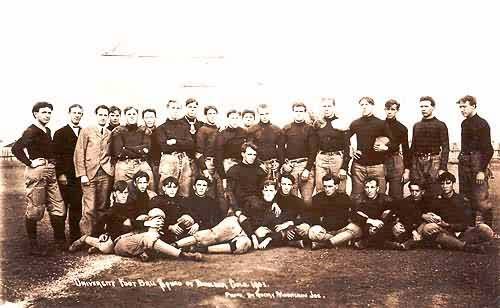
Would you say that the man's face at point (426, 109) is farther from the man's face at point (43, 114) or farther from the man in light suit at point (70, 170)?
the man's face at point (43, 114)

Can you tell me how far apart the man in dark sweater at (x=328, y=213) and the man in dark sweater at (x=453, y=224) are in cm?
58

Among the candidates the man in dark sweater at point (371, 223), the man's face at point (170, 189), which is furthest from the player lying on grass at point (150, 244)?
the man in dark sweater at point (371, 223)

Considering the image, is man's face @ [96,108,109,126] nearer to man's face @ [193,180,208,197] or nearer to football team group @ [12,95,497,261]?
football team group @ [12,95,497,261]

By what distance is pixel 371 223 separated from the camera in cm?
360

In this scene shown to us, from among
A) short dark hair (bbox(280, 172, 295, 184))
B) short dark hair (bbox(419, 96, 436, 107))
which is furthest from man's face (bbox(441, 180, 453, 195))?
short dark hair (bbox(280, 172, 295, 184))

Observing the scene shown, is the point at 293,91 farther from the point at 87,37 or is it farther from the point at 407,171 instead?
the point at 87,37

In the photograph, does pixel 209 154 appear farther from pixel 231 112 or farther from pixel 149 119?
pixel 149 119

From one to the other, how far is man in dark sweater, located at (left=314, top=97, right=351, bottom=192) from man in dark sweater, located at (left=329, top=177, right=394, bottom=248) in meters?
0.20

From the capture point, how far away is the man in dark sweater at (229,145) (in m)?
3.63

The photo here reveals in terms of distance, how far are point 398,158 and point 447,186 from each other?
0.38 m

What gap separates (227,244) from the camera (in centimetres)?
360

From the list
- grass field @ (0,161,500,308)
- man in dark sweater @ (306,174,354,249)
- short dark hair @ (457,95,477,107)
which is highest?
short dark hair @ (457,95,477,107)

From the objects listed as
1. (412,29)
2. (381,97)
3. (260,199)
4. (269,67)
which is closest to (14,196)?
(260,199)

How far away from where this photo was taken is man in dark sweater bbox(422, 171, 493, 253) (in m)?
3.55
